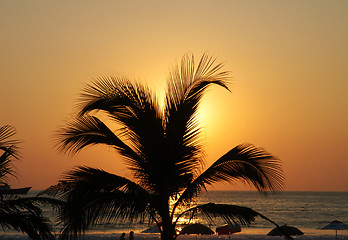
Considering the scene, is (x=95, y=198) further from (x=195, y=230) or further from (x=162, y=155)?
(x=195, y=230)

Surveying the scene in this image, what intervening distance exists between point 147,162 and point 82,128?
1.35 meters

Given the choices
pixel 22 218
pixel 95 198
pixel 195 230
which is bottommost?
pixel 195 230

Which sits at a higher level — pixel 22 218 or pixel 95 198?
pixel 95 198

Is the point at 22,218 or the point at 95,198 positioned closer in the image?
the point at 95,198

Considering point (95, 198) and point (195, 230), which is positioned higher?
point (95, 198)

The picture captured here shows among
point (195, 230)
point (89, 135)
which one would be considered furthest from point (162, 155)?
point (195, 230)

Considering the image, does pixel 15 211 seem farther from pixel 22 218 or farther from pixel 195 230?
pixel 195 230

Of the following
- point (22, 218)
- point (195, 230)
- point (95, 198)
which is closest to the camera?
point (95, 198)

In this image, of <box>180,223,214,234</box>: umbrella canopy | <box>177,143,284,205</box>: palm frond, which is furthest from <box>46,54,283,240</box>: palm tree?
<box>180,223,214,234</box>: umbrella canopy

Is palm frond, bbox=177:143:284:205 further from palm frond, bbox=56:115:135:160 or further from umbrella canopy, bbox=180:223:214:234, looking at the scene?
umbrella canopy, bbox=180:223:214:234

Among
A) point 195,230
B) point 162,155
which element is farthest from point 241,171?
point 195,230

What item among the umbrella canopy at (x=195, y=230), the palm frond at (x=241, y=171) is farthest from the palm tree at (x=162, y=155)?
the umbrella canopy at (x=195, y=230)

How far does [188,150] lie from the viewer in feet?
31.9

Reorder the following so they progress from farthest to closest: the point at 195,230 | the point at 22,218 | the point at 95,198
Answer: the point at 195,230
the point at 22,218
the point at 95,198
